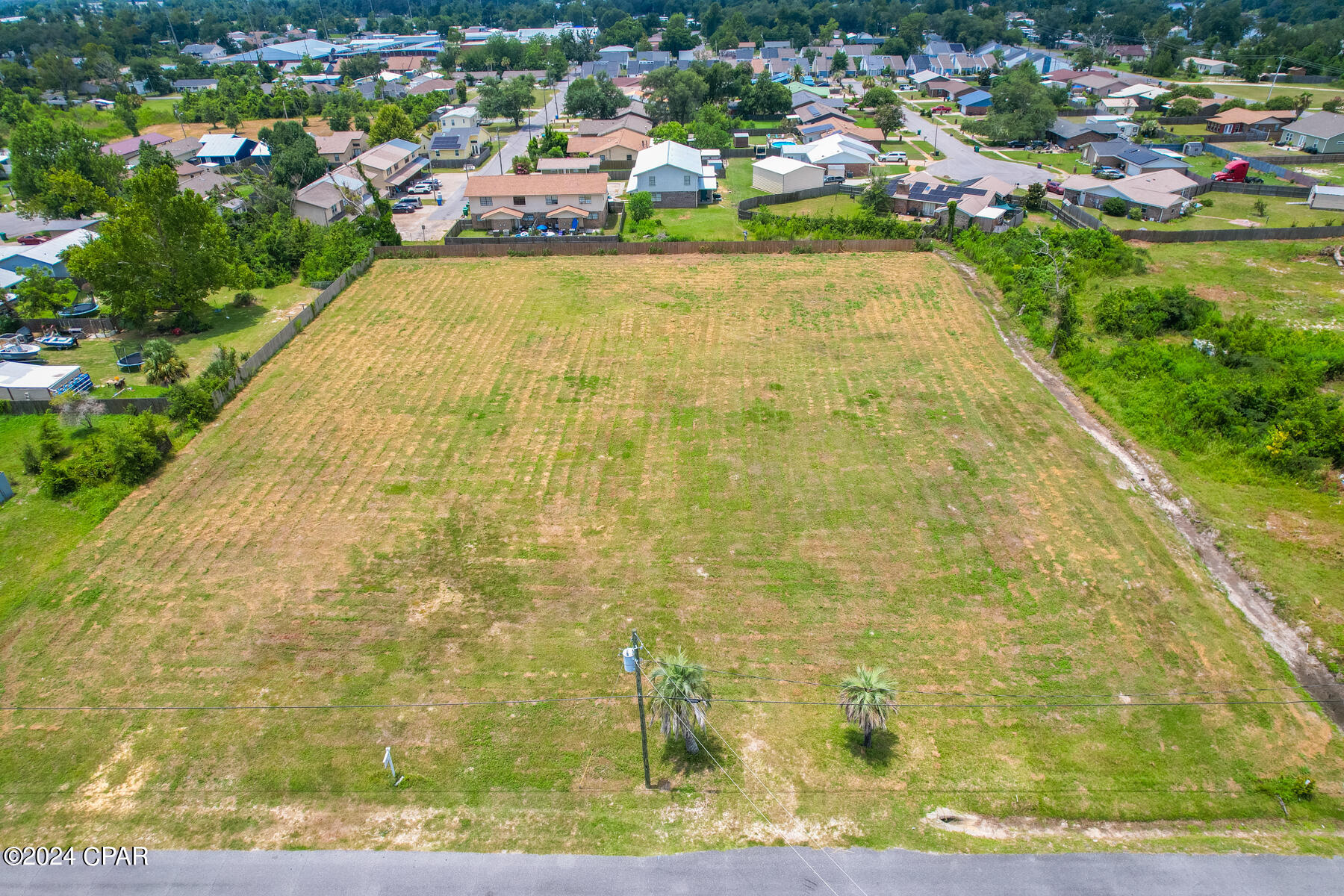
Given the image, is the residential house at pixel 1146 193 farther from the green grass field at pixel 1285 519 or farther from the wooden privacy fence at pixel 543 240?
the wooden privacy fence at pixel 543 240

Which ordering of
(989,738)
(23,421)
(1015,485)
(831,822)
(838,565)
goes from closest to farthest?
(831,822) < (989,738) < (838,565) < (1015,485) < (23,421)

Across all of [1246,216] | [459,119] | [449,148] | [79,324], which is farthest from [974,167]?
[79,324]

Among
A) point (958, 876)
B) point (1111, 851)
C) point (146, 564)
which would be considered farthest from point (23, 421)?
point (1111, 851)

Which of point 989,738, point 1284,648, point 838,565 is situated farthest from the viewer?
point 838,565

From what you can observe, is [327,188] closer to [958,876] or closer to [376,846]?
[376,846]

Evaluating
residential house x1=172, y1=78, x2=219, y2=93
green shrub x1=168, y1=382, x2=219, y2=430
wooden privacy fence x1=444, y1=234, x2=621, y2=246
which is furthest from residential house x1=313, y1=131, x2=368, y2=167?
residential house x1=172, y1=78, x2=219, y2=93

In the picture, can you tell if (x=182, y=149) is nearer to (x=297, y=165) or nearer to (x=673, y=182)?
(x=297, y=165)

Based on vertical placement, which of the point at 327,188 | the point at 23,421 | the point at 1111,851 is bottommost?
the point at 1111,851
